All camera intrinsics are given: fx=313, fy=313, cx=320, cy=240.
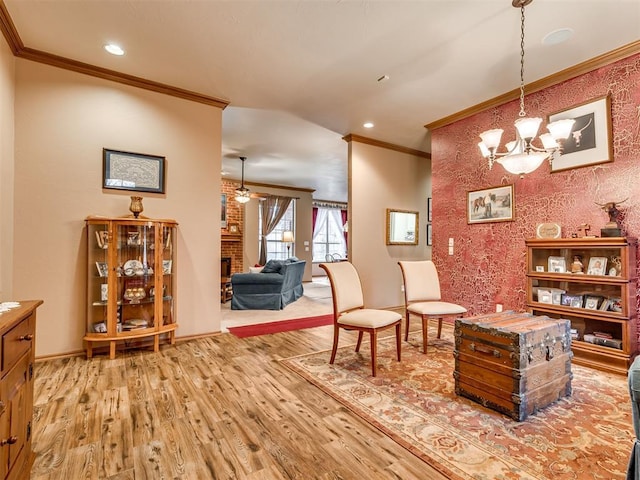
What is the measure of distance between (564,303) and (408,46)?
9.83 ft

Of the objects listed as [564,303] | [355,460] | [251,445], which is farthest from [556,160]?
[251,445]

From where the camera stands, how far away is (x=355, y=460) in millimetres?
1677

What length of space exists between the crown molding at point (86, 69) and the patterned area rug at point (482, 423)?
10.8 feet

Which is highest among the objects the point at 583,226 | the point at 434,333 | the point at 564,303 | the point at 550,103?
the point at 550,103

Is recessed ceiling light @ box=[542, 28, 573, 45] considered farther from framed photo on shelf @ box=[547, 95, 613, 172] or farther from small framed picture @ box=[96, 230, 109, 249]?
small framed picture @ box=[96, 230, 109, 249]

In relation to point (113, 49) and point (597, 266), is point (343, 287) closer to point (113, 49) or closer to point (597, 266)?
point (597, 266)

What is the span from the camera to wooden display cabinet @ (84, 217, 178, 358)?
3135 millimetres

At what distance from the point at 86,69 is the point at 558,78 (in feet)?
16.4

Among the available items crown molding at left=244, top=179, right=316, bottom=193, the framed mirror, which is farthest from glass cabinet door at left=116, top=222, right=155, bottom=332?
crown molding at left=244, top=179, right=316, bottom=193

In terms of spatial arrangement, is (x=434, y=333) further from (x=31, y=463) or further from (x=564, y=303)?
(x=31, y=463)

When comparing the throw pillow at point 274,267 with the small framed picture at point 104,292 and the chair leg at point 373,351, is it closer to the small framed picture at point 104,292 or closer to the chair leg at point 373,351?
the small framed picture at point 104,292

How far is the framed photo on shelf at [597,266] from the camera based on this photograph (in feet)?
9.77

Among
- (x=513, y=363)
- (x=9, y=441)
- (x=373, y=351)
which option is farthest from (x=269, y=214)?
(x=9, y=441)

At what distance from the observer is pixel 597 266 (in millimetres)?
3020
